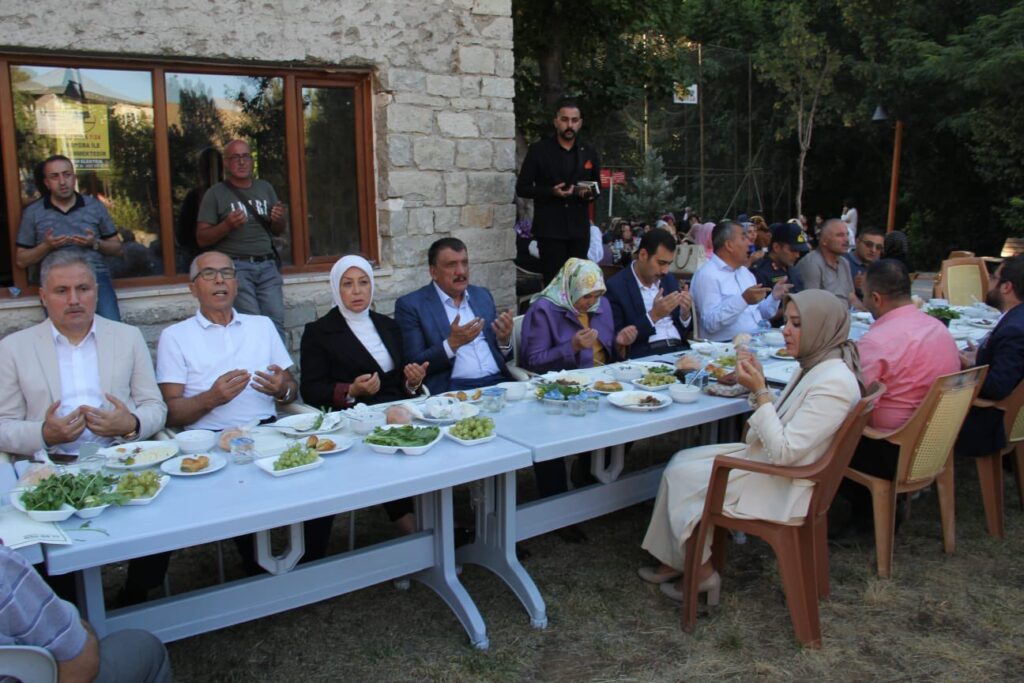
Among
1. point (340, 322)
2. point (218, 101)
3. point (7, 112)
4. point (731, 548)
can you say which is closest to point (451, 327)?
point (340, 322)

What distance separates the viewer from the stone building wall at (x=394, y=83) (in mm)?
4902

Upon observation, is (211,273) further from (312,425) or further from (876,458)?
(876,458)

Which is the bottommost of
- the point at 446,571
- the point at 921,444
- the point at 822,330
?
the point at 446,571

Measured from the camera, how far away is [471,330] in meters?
4.21

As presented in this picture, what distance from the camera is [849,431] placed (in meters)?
2.93

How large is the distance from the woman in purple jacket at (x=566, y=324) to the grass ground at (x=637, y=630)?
1057mm

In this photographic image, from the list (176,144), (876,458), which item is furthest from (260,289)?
(876,458)

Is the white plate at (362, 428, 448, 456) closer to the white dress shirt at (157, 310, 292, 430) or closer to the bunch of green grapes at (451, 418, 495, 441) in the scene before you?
the bunch of green grapes at (451, 418, 495, 441)

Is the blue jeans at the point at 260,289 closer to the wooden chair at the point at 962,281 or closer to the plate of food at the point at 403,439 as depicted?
the plate of food at the point at 403,439

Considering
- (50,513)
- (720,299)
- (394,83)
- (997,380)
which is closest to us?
(50,513)

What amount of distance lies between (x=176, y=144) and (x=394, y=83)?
4.89 feet

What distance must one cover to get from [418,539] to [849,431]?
1.61 meters

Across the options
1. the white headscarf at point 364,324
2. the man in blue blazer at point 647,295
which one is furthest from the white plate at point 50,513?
the man in blue blazer at point 647,295

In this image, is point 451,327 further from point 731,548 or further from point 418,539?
point 731,548
